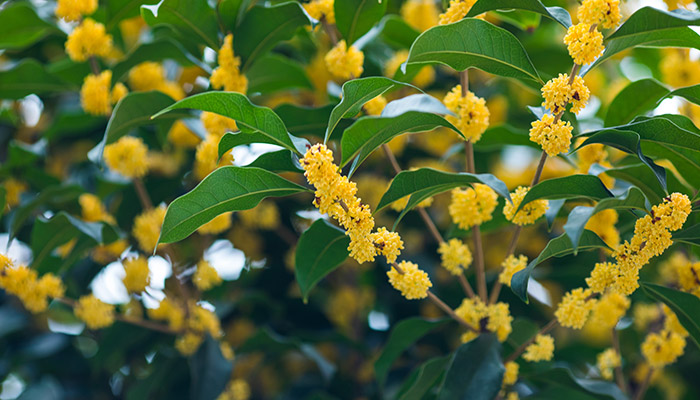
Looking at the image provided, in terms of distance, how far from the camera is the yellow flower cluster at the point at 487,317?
3.41 ft

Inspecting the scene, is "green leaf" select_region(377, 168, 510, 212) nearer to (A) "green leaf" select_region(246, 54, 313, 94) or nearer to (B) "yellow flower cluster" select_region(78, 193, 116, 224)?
(A) "green leaf" select_region(246, 54, 313, 94)

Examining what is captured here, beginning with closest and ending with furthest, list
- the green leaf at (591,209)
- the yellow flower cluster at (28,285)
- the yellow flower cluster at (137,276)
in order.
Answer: the green leaf at (591,209), the yellow flower cluster at (28,285), the yellow flower cluster at (137,276)

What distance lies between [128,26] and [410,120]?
5.57 ft

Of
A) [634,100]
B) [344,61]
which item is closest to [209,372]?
[344,61]

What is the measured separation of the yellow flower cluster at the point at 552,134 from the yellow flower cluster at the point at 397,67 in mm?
598

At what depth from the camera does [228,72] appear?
1.13 metres

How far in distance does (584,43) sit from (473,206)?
32 cm

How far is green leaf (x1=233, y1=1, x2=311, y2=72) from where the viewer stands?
113 cm

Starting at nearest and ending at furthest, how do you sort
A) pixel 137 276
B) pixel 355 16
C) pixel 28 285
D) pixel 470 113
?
pixel 470 113 < pixel 355 16 < pixel 28 285 < pixel 137 276

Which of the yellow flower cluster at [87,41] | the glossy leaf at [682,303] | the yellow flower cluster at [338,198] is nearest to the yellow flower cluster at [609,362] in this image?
the glossy leaf at [682,303]

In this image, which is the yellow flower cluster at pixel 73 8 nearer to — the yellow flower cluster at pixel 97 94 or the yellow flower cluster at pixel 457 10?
the yellow flower cluster at pixel 97 94

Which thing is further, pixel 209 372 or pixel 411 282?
pixel 209 372

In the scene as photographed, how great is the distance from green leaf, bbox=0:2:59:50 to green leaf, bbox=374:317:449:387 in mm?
1137

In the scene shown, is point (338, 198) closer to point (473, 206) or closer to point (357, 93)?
point (357, 93)
